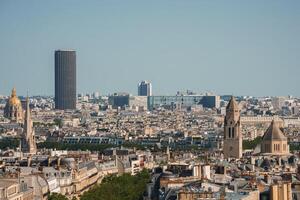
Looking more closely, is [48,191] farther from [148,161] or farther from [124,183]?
[148,161]

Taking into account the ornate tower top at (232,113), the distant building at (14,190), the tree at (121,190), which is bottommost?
the tree at (121,190)

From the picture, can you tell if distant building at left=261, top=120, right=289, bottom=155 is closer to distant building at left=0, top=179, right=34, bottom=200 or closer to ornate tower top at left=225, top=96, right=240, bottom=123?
ornate tower top at left=225, top=96, right=240, bottom=123

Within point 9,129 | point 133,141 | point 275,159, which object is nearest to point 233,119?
point 275,159

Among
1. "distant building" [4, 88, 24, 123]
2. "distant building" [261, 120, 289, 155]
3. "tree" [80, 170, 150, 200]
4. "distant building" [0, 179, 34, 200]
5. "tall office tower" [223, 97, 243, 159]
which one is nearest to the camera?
"distant building" [0, 179, 34, 200]

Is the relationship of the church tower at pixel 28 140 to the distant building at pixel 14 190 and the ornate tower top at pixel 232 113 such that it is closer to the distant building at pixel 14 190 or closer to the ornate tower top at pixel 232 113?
the ornate tower top at pixel 232 113

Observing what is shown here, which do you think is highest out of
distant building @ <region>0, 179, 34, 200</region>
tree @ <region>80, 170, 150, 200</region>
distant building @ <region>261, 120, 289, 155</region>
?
distant building @ <region>261, 120, 289, 155</region>

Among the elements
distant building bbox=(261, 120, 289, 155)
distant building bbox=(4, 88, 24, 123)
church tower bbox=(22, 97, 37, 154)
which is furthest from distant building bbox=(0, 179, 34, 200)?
distant building bbox=(4, 88, 24, 123)

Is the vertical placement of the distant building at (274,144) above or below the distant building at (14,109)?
below

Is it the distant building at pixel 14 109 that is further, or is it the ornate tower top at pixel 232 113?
the distant building at pixel 14 109

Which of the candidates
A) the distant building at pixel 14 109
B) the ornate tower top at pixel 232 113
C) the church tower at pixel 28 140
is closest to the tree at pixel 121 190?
the ornate tower top at pixel 232 113
